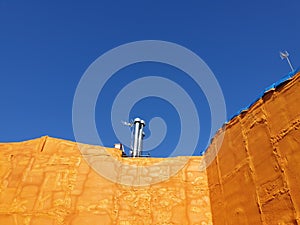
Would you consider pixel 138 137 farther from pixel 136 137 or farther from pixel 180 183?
pixel 180 183

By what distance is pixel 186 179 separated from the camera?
201 inches

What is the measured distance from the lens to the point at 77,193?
185 inches

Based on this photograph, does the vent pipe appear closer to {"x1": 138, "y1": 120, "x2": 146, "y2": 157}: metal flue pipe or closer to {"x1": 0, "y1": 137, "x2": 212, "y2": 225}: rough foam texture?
{"x1": 138, "y1": 120, "x2": 146, "y2": 157}: metal flue pipe

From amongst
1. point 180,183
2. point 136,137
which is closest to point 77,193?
point 180,183

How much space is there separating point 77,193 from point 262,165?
318 cm

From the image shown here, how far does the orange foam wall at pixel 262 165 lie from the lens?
305cm

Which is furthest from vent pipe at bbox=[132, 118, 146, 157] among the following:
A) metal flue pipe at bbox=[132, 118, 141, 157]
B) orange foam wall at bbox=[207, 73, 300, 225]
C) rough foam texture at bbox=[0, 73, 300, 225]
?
orange foam wall at bbox=[207, 73, 300, 225]

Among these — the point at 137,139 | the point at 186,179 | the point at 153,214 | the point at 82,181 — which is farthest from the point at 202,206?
the point at 137,139

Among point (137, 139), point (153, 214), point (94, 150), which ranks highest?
point (137, 139)

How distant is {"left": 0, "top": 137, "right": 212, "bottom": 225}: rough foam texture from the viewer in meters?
4.43

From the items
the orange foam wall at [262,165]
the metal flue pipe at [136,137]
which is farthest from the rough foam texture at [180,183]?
the metal flue pipe at [136,137]

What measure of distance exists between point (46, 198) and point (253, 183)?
11.3 ft

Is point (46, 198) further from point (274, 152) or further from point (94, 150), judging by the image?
point (274, 152)

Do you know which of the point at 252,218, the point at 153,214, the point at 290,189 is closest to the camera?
the point at 290,189
